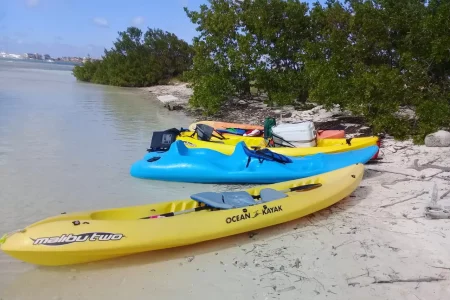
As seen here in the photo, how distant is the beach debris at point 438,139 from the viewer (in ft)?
22.8

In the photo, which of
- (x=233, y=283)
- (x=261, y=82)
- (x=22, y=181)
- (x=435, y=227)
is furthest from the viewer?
(x=261, y=82)

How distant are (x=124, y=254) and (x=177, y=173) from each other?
2448 mm

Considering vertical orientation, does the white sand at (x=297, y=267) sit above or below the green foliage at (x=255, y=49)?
below

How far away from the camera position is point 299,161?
5.91m

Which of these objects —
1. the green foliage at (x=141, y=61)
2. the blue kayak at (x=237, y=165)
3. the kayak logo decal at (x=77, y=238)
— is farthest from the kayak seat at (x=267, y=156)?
the green foliage at (x=141, y=61)

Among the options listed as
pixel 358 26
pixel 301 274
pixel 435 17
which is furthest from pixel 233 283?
pixel 358 26

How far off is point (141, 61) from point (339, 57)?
22.0 m

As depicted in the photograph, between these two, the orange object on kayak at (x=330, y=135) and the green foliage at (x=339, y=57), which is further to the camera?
the green foliage at (x=339, y=57)

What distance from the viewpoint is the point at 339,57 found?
10.0 metres

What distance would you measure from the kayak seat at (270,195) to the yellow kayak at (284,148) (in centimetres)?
183

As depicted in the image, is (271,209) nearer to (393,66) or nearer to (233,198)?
(233,198)

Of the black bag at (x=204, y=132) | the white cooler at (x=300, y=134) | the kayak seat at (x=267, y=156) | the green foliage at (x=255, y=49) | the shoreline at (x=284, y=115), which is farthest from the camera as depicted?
the green foliage at (x=255, y=49)

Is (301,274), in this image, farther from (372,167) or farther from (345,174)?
(372,167)

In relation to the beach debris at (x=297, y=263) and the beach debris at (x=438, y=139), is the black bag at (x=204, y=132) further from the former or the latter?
the beach debris at (x=297, y=263)
